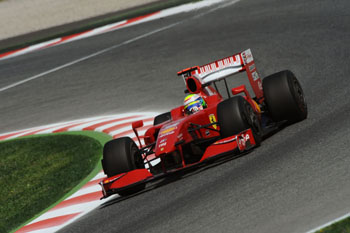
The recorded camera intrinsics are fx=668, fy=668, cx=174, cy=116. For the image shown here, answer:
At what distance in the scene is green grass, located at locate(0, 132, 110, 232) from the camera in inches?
363

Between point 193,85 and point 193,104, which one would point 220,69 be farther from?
point 193,104

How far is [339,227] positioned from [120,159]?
3.70 metres

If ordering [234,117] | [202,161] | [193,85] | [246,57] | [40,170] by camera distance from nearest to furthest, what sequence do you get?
1. [202,161]
2. [234,117]
3. [193,85]
4. [246,57]
5. [40,170]

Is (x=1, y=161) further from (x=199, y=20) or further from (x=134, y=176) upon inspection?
(x=199, y=20)

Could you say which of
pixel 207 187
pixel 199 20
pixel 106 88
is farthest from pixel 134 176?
pixel 199 20

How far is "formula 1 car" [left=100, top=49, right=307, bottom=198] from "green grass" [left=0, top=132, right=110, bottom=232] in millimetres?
1498

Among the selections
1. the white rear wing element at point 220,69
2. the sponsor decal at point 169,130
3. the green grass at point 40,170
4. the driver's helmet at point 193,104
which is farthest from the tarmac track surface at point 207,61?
the green grass at point 40,170

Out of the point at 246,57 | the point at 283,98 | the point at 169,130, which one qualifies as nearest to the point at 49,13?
the point at 246,57

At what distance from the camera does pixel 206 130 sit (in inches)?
336

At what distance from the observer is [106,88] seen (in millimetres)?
16406

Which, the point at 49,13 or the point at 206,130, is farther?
the point at 49,13

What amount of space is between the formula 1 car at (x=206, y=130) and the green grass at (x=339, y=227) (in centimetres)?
275

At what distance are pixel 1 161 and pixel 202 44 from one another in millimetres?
6926

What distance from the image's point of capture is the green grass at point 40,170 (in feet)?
30.2
